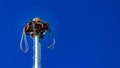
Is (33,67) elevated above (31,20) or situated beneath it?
situated beneath

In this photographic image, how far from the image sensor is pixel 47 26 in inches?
1779

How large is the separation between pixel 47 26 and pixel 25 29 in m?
2.06

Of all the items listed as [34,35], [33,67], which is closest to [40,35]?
[34,35]

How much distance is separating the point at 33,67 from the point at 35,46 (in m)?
1.95

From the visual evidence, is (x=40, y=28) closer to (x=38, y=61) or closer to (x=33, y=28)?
(x=33, y=28)

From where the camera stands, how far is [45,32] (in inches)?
1785

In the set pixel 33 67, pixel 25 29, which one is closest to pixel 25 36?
pixel 25 29

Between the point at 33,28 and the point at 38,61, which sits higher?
the point at 33,28

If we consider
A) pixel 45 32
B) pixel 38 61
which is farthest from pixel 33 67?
pixel 45 32

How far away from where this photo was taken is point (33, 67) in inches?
1710

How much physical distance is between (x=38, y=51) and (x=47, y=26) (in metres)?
2.91

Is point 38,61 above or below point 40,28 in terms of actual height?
below

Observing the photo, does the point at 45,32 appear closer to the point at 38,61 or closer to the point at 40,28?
the point at 40,28

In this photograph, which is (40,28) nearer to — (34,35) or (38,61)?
(34,35)
